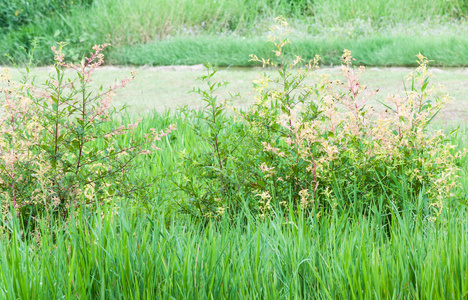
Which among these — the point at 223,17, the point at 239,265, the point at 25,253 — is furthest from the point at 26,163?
the point at 223,17

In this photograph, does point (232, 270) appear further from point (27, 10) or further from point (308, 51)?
point (27, 10)

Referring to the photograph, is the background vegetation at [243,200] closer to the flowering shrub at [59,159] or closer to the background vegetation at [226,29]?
the flowering shrub at [59,159]

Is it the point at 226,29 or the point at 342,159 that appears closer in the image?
the point at 342,159

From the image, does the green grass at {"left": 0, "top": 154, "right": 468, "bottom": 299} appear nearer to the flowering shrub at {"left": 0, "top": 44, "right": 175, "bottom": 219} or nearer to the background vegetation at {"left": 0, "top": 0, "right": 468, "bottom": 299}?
the background vegetation at {"left": 0, "top": 0, "right": 468, "bottom": 299}

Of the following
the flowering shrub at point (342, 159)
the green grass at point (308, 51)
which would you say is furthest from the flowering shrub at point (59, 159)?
the green grass at point (308, 51)

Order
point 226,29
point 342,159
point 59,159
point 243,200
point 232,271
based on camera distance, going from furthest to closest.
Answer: point 226,29, point 342,159, point 59,159, point 243,200, point 232,271

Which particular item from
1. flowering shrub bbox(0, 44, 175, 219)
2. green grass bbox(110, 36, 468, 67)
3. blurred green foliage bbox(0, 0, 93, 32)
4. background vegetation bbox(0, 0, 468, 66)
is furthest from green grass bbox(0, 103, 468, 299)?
blurred green foliage bbox(0, 0, 93, 32)

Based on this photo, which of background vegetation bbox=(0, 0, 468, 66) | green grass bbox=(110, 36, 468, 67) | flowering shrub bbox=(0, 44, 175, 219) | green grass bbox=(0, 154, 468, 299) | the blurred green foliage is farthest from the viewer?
the blurred green foliage

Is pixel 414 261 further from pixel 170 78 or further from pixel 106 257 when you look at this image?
pixel 170 78

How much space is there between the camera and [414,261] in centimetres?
160

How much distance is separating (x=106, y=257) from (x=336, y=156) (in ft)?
3.60

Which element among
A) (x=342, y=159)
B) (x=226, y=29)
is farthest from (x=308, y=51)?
(x=342, y=159)

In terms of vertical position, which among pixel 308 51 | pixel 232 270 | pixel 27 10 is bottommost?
pixel 232 270

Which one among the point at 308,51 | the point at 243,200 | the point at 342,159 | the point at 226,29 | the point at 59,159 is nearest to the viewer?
the point at 243,200
